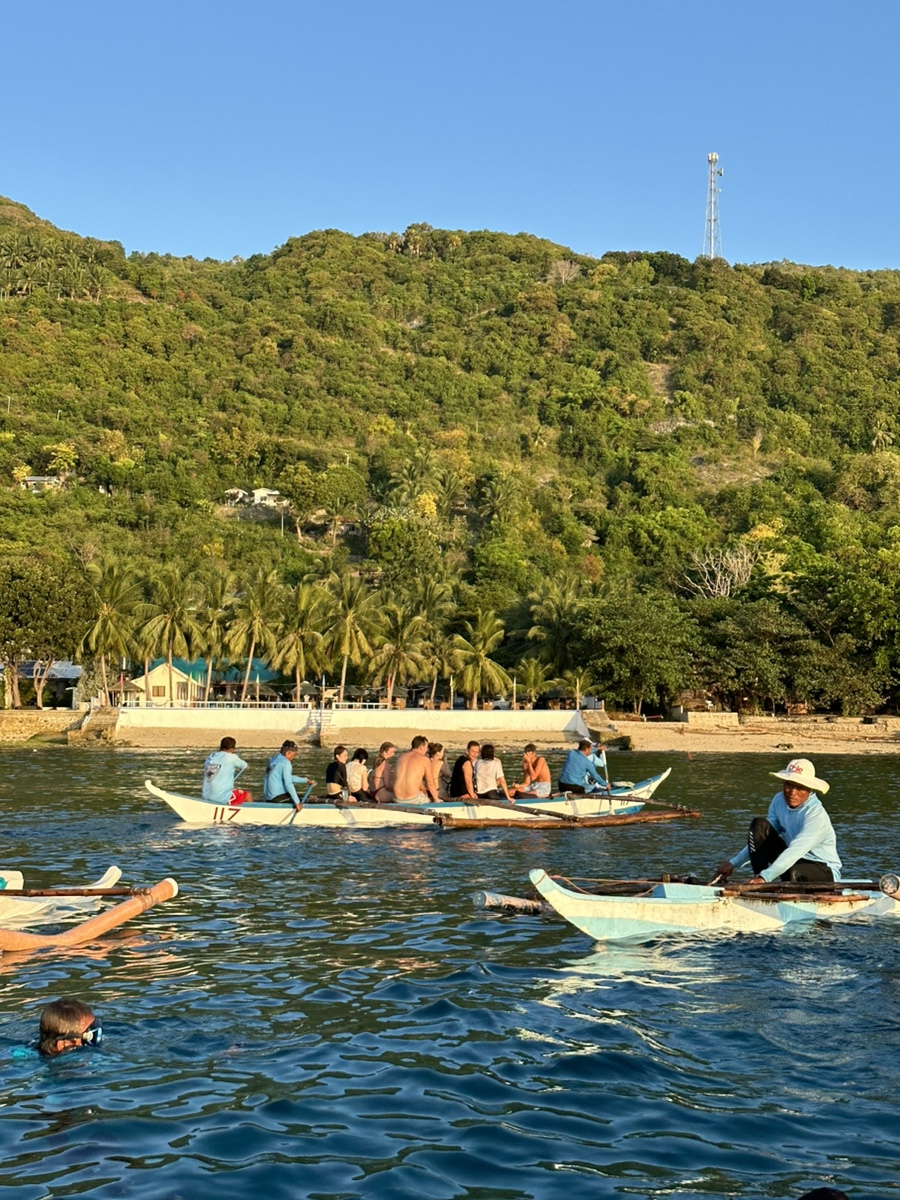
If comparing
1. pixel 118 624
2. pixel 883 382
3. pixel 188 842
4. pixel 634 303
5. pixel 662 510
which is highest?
pixel 634 303

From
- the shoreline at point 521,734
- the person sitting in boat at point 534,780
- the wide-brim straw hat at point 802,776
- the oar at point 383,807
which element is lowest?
the shoreline at point 521,734

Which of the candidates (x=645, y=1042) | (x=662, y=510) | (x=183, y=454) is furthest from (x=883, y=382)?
(x=645, y=1042)

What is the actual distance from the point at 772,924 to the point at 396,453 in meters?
125

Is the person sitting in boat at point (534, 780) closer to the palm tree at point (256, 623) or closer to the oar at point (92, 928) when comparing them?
the oar at point (92, 928)

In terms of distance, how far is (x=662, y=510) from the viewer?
122 m

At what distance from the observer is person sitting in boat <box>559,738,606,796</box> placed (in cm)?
2656

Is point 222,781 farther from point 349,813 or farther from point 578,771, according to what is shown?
point 578,771

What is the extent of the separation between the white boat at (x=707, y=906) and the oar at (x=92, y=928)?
446cm

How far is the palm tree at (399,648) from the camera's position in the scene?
70625 millimetres

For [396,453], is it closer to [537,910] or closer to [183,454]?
[183,454]

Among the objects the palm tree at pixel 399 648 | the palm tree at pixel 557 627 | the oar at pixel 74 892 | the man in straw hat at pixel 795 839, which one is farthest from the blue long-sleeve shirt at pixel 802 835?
the palm tree at pixel 557 627

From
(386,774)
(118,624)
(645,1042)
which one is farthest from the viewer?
(118,624)

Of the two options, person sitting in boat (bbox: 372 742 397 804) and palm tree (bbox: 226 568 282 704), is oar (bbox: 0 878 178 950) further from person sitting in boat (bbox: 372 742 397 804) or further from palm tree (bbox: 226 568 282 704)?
palm tree (bbox: 226 568 282 704)

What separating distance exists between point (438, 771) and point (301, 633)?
47.3 meters
